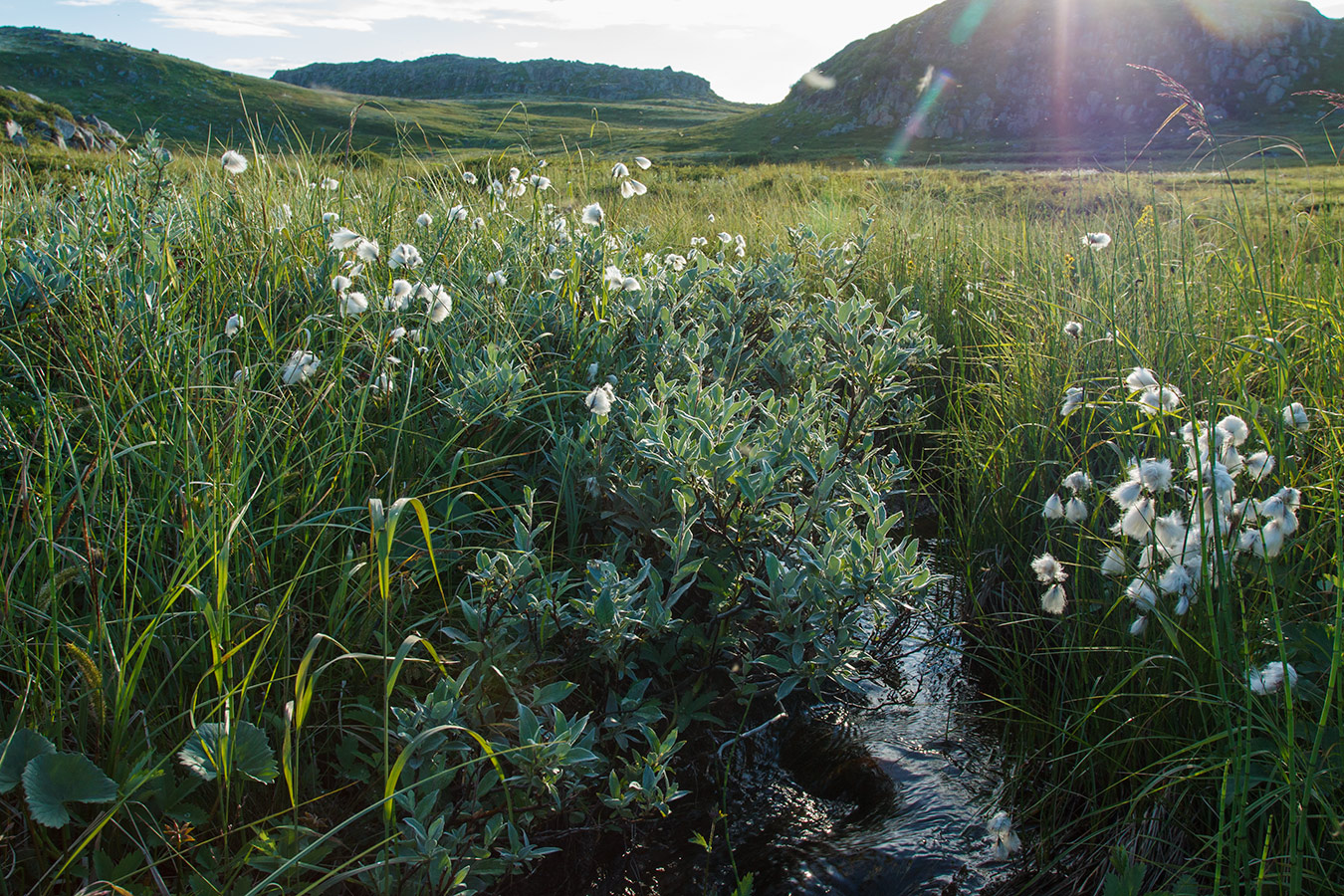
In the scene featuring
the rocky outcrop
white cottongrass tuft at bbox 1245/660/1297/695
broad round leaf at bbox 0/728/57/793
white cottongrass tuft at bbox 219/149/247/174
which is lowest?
broad round leaf at bbox 0/728/57/793

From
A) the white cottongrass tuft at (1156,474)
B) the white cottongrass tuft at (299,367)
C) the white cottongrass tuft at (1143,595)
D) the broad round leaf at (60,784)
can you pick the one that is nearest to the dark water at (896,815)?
the white cottongrass tuft at (1143,595)

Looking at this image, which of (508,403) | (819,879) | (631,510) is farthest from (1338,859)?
(508,403)

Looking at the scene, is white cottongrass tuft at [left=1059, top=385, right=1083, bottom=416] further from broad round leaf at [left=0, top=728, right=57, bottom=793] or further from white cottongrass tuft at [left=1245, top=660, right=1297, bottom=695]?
broad round leaf at [left=0, top=728, right=57, bottom=793]

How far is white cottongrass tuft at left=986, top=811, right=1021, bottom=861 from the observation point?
1774 millimetres

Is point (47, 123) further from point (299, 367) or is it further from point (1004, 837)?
point (1004, 837)

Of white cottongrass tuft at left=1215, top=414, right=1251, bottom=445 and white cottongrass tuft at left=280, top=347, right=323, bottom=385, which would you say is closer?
white cottongrass tuft at left=1215, top=414, right=1251, bottom=445

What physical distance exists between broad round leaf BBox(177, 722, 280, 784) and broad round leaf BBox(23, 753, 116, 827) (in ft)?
0.39

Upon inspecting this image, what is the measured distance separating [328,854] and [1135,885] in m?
1.62

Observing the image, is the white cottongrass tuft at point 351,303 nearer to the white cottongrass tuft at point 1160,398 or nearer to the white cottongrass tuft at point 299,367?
the white cottongrass tuft at point 299,367

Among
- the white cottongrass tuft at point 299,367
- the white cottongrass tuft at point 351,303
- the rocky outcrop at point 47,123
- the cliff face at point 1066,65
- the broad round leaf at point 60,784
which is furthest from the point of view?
the cliff face at point 1066,65

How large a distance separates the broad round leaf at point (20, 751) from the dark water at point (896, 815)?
148 centimetres

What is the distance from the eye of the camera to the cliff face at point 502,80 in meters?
146

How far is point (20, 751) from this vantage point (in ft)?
4.03

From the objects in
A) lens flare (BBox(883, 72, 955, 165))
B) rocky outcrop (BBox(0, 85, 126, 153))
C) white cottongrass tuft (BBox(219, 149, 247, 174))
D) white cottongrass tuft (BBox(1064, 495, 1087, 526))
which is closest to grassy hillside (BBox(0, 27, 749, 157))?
lens flare (BBox(883, 72, 955, 165))
